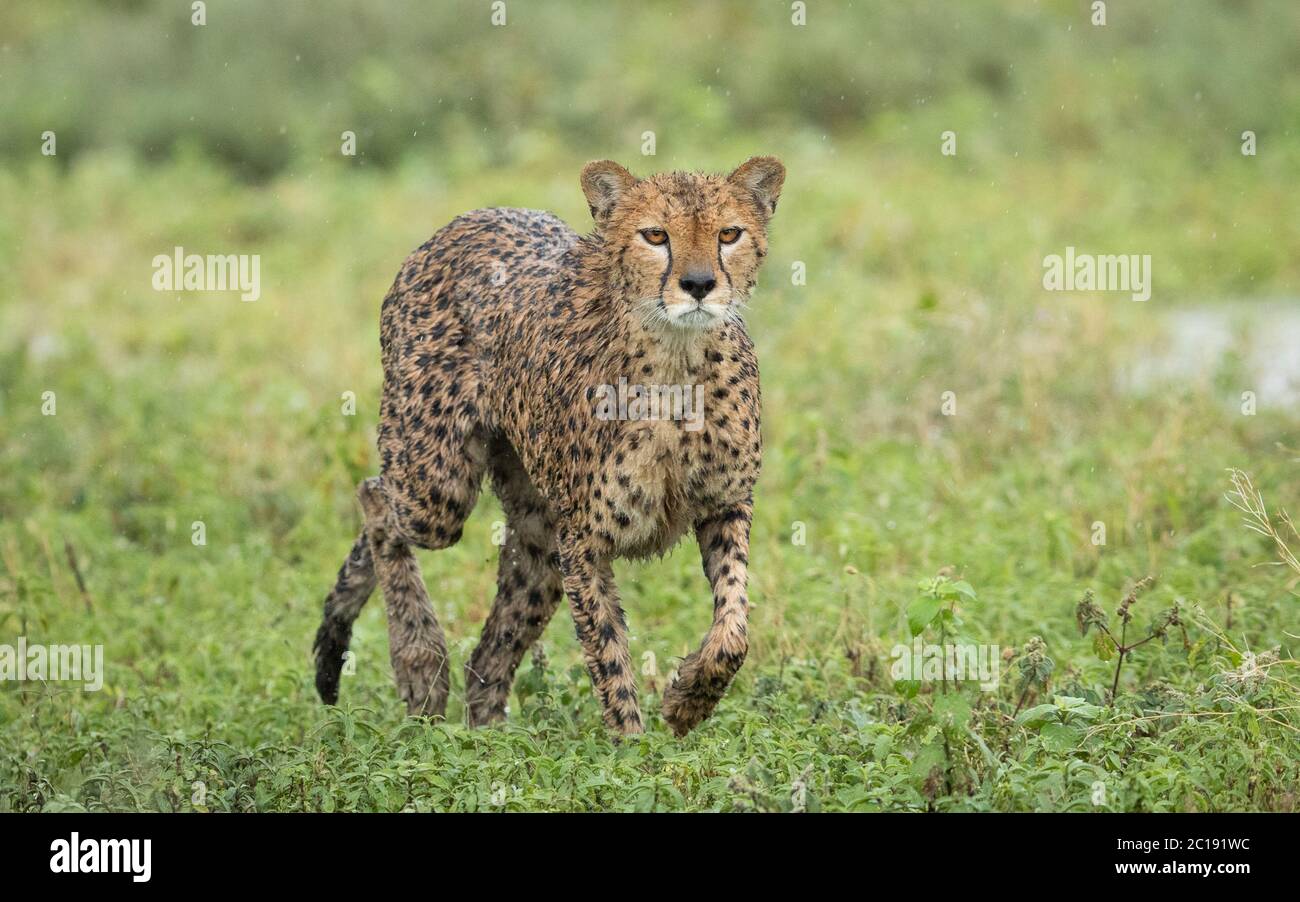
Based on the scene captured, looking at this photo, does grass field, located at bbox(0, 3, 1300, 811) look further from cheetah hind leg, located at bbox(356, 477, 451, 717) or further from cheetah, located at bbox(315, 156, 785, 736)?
cheetah, located at bbox(315, 156, 785, 736)

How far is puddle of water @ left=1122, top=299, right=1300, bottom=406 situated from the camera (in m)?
9.81

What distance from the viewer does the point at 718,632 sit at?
5484 mm

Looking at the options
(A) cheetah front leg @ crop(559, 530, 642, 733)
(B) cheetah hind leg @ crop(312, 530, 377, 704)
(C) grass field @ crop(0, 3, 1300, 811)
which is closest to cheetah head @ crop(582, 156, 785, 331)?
(A) cheetah front leg @ crop(559, 530, 642, 733)

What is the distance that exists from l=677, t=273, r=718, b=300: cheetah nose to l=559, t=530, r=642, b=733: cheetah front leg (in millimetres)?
914

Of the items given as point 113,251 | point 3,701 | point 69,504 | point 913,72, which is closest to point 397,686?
point 3,701

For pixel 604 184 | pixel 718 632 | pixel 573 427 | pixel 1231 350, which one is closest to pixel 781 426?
pixel 1231 350

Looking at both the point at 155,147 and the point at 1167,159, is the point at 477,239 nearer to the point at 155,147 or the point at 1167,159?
the point at 1167,159

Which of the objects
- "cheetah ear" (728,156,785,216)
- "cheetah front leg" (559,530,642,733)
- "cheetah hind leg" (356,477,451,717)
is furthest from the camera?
"cheetah hind leg" (356,477,451,717)

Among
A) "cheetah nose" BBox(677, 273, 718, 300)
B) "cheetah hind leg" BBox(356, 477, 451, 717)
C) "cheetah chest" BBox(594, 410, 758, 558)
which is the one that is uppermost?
"cheetah nose" BBox(677, 273, 718, 300)

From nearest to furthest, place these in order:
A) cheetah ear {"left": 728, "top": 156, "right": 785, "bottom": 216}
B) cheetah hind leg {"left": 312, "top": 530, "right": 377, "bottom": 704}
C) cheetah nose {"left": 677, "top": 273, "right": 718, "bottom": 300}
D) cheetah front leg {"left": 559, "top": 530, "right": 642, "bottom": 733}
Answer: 1. cheetah nose {"left": 677, "top": 273, "right": 718, "bottom": 300}
2. cheetah ear {"left": 728, "top": 156, "right": 785, "bottom": 216}
3. cheetah front leg {"left": 559, "top": 530, "right": 642, "bottom": 733}
4. cheetah hind leg {"left": 312, "top": 530, "right": 377, "bottom": 704}

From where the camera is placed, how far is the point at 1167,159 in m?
14.6

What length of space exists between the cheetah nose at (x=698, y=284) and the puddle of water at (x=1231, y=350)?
4338 millimetres

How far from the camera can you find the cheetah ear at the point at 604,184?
5656 mm
